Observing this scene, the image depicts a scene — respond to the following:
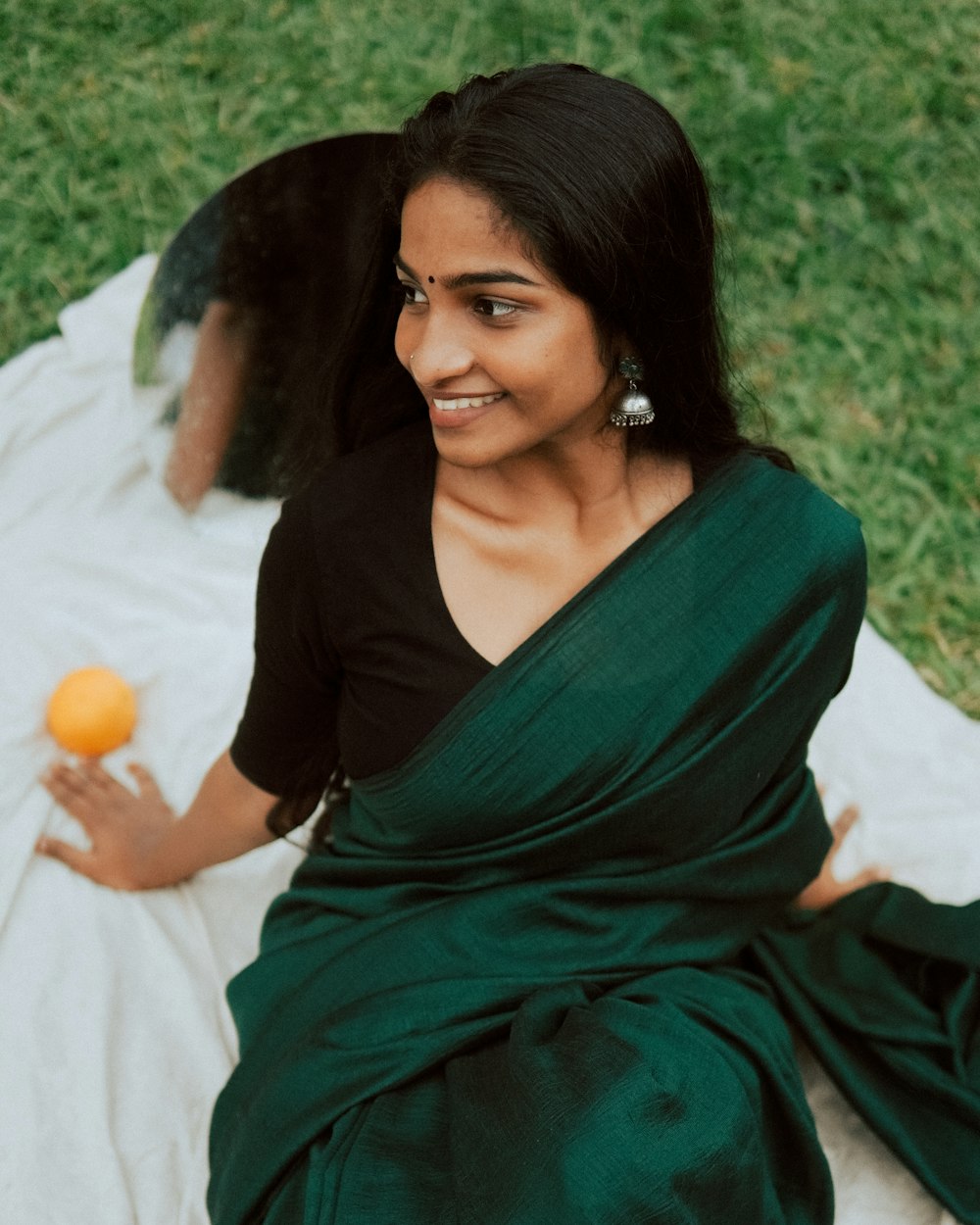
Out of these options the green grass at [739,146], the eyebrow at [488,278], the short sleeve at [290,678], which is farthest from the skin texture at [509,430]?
the green grass at [739,146]

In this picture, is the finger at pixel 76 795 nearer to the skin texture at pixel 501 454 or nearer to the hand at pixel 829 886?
the skin texture at pixel 501 454

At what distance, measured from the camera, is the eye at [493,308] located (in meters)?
1.45

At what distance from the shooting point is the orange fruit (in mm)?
2328

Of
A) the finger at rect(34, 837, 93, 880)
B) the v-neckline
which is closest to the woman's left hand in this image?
the v-neckline

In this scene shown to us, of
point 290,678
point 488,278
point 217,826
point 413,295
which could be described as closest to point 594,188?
point 488,278

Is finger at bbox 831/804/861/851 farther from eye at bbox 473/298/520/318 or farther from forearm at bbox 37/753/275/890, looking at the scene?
eye at bbox 473/298/520/318

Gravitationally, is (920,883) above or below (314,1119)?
below

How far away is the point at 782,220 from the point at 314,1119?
8.52 feet

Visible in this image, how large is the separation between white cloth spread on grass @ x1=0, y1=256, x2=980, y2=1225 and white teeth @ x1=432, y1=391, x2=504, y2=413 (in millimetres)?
1065

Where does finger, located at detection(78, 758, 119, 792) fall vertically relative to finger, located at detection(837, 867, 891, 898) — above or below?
above


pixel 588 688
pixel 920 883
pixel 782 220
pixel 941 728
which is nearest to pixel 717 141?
pixel 782 220

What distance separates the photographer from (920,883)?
231 cm

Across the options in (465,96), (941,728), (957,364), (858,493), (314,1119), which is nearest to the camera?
(465,96)

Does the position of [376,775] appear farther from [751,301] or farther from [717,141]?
[717,141]
